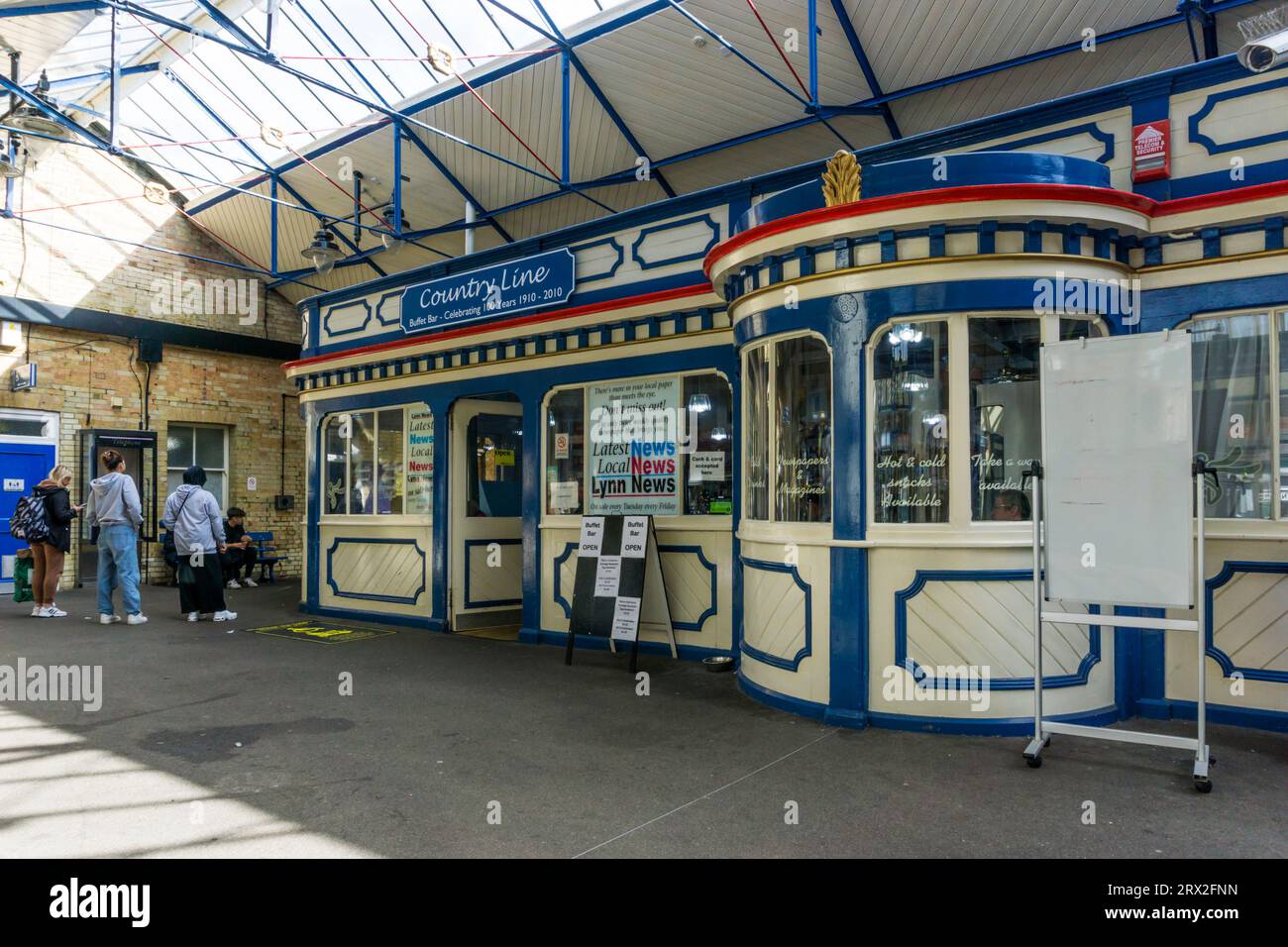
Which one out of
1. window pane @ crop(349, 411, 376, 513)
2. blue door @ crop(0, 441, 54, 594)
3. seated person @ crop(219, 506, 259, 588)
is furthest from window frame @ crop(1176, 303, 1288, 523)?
blue door @ crop(0, 441, 54, 594)

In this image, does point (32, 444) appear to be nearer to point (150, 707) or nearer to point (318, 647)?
point (318, 647)

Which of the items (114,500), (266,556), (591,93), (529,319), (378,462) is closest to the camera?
(529,319)

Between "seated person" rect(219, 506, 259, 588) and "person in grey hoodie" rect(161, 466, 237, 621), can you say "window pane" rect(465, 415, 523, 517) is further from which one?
"seated person" rect(219, 506, 259, 588)

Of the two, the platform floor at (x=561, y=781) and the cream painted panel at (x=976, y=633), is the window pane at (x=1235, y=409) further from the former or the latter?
the platform floor at (x=561, y=781)

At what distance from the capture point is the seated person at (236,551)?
44.8 ft

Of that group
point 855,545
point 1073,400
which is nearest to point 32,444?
point 855,545

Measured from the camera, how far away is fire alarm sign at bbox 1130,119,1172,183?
531cm

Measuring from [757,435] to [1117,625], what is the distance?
8.30 feet

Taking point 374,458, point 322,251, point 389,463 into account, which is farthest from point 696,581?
point 322,251

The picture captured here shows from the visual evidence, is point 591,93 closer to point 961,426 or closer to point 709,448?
point 709,448

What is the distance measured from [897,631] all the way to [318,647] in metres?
5.61

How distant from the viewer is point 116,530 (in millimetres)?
9297

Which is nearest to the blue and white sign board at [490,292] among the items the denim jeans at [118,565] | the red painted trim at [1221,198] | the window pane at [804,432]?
the window pane at [804,432]

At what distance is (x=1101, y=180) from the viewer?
5.33m
